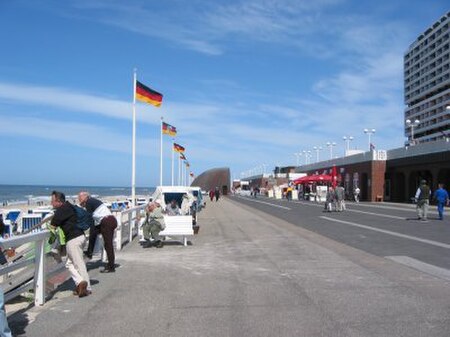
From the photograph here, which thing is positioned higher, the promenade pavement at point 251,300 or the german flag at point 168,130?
the german flag at point 168,130

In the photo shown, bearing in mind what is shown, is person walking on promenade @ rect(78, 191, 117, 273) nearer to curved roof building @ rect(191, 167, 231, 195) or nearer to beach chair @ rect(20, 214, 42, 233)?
beach chair @ rect(20, 214, 42, 233)

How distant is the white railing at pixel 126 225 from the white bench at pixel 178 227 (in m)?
1.21

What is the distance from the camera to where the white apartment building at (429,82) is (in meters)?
128

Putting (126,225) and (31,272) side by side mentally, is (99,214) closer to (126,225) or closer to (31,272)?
(31,272)

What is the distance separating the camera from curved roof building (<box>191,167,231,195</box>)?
116 meters

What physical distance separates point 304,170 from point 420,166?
47895 millimetres

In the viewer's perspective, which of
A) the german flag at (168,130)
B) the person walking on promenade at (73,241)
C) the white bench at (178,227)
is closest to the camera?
the person walking on promenade at (73,241)

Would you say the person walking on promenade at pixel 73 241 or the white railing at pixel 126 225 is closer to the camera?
the person walking on promenade at pixel 73 241

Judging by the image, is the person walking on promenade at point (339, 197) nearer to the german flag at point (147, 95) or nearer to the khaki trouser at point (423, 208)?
the khaki trouser at point (423, 208)

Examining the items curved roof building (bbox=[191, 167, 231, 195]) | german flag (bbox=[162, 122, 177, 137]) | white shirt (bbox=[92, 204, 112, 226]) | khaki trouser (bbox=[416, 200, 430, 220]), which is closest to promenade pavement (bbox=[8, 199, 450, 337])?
white shirt (bbox=[92, 204, 112, 226])

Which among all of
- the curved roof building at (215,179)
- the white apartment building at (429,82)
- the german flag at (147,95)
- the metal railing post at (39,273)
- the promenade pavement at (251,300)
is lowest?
the promenade pavement at (251,300)

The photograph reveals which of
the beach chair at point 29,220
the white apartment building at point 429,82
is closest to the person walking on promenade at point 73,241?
the beach chair at point 29,220

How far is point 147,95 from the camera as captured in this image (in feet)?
78.0

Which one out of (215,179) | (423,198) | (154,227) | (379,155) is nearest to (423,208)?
(423,198)
